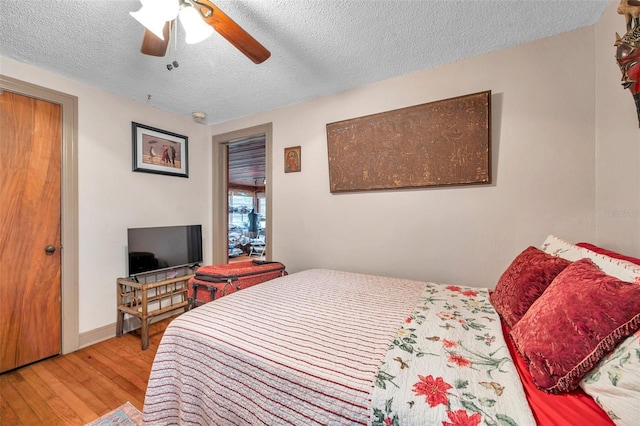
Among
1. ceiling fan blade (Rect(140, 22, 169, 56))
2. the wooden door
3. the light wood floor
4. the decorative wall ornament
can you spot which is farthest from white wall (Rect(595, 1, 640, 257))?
the wooden door

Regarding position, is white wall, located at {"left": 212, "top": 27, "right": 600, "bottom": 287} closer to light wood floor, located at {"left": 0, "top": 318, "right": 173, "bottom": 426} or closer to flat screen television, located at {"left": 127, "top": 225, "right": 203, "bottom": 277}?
flat screen television, located at {"left": 127, "top": 225, "right": 203, "bottom": 277}

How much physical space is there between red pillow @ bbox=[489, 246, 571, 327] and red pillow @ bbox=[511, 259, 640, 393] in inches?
9.7

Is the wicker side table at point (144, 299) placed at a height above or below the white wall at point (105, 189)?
below

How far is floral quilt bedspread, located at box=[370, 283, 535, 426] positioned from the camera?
66 centimetres

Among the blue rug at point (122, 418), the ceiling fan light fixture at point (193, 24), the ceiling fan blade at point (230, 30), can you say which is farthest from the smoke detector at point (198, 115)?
the blue rug at point (122, 418)

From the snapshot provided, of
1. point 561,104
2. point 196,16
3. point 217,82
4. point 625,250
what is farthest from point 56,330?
point 561,104

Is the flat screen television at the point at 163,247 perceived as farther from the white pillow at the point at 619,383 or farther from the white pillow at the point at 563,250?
the white pillow at the point at 563,250

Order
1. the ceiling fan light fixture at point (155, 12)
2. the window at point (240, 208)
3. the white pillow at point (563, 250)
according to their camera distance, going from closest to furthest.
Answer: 1. the ceiling fan light fixture at point (155, 12)
2. the white pillow at point (563, 250)
3. the window at point (240, 208)

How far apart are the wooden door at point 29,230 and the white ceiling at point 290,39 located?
438mm

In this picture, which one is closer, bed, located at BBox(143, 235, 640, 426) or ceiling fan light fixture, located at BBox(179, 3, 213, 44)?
bed, located at BBox(143, 235, 640, 426)

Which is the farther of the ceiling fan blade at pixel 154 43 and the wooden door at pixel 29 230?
the wooden door at pixel 29 230

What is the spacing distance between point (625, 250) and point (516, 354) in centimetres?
109

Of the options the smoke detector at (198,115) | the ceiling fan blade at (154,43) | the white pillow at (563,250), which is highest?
the smoke detector at (198,115)

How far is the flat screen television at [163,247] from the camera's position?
2.45 meters
